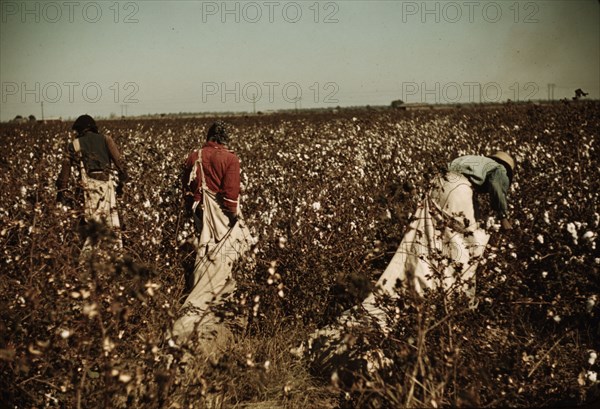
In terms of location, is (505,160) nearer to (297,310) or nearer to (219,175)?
(297,310)

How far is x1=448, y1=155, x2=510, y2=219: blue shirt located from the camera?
4.10 meters

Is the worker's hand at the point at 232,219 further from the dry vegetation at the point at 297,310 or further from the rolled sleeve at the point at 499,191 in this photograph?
the rolled sleeve at the point at 499,191

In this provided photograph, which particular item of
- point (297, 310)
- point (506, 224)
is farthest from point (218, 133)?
point (506, 224)

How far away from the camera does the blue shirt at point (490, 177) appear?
4.10m

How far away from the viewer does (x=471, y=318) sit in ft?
10.7

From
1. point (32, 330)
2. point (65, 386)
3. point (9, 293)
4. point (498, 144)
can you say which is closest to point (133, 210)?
point (9, 293)

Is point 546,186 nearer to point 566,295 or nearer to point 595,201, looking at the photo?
point 595,201

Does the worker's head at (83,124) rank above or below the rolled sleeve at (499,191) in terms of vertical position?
above

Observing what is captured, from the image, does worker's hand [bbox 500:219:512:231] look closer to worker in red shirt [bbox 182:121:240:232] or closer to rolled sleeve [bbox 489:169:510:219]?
rolled sleeve [bbox 489:169:510:219]

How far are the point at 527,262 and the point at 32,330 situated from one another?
3.40 metres

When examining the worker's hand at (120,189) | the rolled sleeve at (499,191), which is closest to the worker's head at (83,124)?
the worker's hand at (120,189)

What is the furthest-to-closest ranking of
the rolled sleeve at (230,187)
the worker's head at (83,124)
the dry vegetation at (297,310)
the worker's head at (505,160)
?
1. the worker's head at (83,124)
2. the rolled sleeve at (230,187)
3. the worker's head at (505,160)
4. the dry vegetation at (297,310)

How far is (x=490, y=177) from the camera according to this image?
4.14 meters

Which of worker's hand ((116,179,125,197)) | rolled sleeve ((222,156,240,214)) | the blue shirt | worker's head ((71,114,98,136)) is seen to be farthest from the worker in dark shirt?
worker's head ((71,114,98,136))
